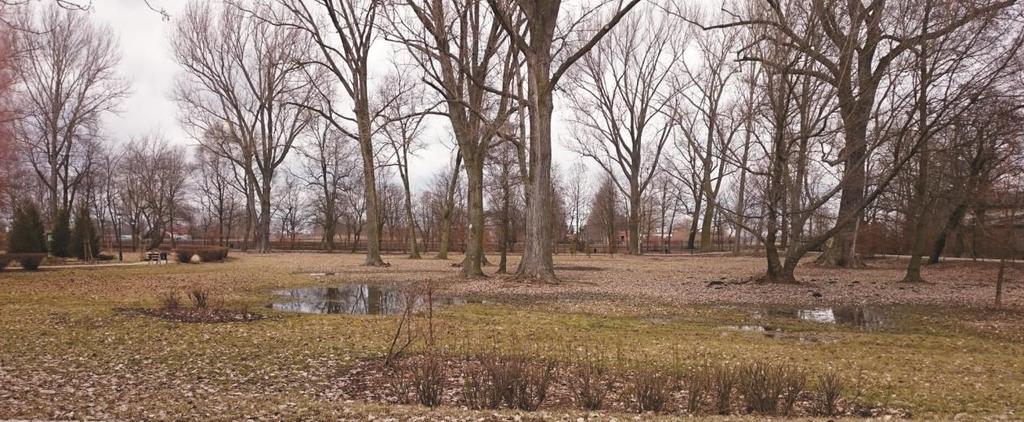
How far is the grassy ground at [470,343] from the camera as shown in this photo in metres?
6.20

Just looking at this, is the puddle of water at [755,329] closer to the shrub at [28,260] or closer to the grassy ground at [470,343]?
the grassy ground at [470,343]

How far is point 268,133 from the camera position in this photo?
47.0m

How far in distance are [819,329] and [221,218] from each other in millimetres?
Answer: 67669

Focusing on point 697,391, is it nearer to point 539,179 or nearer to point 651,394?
point 651,394

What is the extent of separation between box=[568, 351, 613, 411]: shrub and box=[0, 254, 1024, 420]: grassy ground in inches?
15.8

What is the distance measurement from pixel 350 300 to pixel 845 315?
1200 centimetres

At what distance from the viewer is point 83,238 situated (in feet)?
105

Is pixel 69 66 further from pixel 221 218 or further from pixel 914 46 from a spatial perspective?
pixel 914 46

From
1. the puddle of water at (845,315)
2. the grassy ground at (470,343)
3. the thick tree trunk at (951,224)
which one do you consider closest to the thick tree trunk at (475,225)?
the grassy ground at (470,343)

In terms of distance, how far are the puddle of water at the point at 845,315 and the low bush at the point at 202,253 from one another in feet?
94.2

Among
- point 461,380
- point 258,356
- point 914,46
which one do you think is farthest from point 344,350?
point 914,46

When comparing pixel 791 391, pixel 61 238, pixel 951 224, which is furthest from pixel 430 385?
pixel 61 238

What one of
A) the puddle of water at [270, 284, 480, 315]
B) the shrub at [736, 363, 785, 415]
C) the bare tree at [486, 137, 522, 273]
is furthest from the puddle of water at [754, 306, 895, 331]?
the bare tree at [486, 137, 522, 273]

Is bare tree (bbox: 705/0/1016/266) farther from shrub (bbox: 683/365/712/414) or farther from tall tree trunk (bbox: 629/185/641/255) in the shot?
tall tree trunk (bbox: 629/185/641/255)
